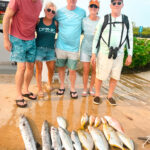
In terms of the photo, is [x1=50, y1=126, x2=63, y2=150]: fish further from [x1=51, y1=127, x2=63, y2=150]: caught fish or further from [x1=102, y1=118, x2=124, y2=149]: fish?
[x1=102, y1=118, x2=124, y2=149]: fish

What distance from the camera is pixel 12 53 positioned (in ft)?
12.3

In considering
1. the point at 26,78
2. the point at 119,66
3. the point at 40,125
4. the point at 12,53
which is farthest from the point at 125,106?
the point at 12,53

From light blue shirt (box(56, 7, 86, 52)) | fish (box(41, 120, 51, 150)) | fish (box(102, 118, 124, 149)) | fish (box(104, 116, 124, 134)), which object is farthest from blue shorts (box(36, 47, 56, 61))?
fish (box(102, 118, 124, 149))

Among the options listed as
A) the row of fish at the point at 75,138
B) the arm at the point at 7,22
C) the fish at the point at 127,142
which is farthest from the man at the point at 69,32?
the fish at the point at 127,142

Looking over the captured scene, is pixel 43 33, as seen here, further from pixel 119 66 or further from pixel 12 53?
pixel 119 66

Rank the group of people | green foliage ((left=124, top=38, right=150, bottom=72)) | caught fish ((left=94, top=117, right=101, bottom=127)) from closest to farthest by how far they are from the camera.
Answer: caught fish ((left=94, top=117, right=101, bottom=127)) < the group of people < green foliage ((left=124, top=38, right=150, bottom=72))

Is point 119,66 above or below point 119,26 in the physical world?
below

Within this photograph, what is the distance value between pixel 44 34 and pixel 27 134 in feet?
7.34

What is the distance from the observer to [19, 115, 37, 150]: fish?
2.59 meters

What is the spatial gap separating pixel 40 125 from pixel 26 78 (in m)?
1.44

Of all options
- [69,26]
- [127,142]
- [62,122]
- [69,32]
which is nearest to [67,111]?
[62,122]

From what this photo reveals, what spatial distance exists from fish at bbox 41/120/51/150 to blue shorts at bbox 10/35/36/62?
150 centimetres

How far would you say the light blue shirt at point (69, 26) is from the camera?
Answer: 407cm

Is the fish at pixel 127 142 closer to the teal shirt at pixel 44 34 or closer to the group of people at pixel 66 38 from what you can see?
the group of people at pixel 66 38
